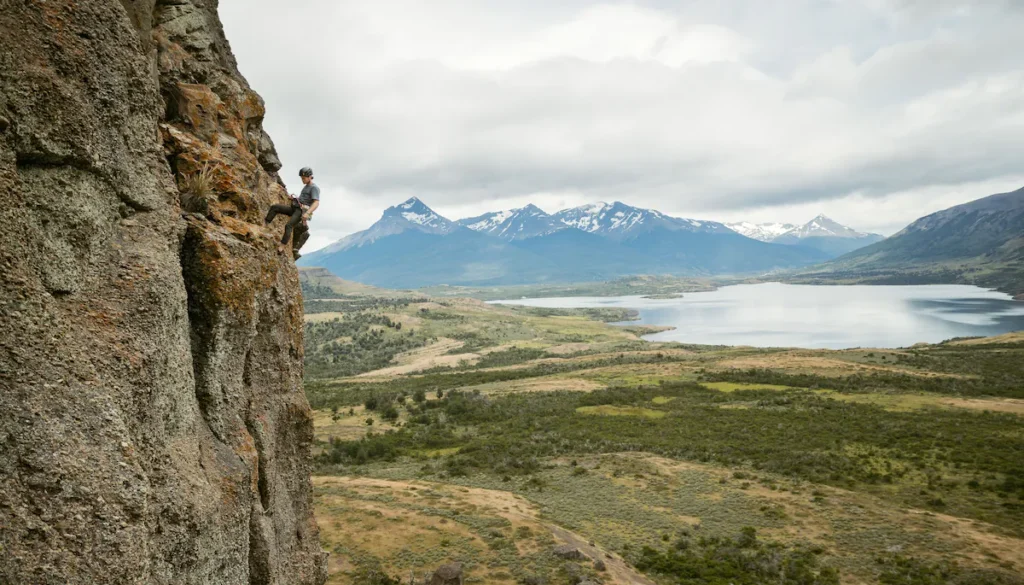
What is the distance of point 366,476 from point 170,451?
3069 centimetres

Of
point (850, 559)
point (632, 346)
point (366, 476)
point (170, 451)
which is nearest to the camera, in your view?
point (170, 451)

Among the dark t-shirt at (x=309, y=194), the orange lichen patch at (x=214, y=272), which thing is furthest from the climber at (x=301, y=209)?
the orange lichen patch at (x=214, y=272)

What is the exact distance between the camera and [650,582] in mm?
21500

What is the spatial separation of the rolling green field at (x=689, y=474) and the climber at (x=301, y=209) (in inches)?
553

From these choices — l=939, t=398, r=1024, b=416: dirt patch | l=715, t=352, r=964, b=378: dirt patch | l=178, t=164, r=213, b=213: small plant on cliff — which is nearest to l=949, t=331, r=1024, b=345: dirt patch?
l=715, t=352, r=964, b=378: dirt patch

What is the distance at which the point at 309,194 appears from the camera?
1253 centimetres

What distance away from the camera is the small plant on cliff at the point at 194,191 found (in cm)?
912

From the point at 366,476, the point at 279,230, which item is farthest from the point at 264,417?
the point at 366,476

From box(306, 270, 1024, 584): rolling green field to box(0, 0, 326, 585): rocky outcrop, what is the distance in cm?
1433

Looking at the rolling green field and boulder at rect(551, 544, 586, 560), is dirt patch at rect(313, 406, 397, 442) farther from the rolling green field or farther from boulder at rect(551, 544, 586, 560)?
boulder at rect(551, 544, 586, 560)

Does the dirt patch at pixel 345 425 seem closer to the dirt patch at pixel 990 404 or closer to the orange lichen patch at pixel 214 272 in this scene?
the orange lichen patch at pixel 214 272

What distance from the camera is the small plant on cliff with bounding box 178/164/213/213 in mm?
9117

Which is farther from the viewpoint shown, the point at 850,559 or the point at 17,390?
the point at 850,559

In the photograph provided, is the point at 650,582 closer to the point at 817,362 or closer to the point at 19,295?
the point at 19,295
